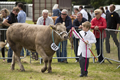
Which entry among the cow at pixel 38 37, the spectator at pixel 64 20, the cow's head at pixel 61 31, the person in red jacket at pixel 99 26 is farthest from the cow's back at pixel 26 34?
the person in red jacket at pixel 99 26

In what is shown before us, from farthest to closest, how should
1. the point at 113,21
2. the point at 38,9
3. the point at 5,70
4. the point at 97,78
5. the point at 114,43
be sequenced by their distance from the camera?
1. the point at 38,9
2. the point at 113,21
3. the point at 114,43
4. the point at 5,70
5. the point at 97,78

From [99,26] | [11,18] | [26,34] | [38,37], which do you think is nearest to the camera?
[38,37]

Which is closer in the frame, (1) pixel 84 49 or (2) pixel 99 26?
(1) pixel 84 49

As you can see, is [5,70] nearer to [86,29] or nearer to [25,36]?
[25,36]

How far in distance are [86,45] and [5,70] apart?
10.8ft

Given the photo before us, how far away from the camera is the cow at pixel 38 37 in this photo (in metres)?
8.23

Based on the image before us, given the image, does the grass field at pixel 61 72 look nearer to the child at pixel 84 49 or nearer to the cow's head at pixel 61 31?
the child at pixel 84 49

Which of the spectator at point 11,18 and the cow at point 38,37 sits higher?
the spectator at point 11,18

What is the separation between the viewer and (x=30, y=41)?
28.0 feet

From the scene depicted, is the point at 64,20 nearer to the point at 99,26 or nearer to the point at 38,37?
the point at 99,26

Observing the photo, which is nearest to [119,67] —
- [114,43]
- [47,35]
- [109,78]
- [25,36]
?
[114,43]

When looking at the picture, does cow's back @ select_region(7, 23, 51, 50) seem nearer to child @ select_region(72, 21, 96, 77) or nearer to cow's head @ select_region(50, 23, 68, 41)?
cow's head @ select_region(50, 23, 68, 41)

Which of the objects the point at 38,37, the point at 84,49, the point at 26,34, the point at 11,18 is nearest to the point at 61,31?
the point at 38,37

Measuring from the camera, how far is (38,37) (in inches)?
330
